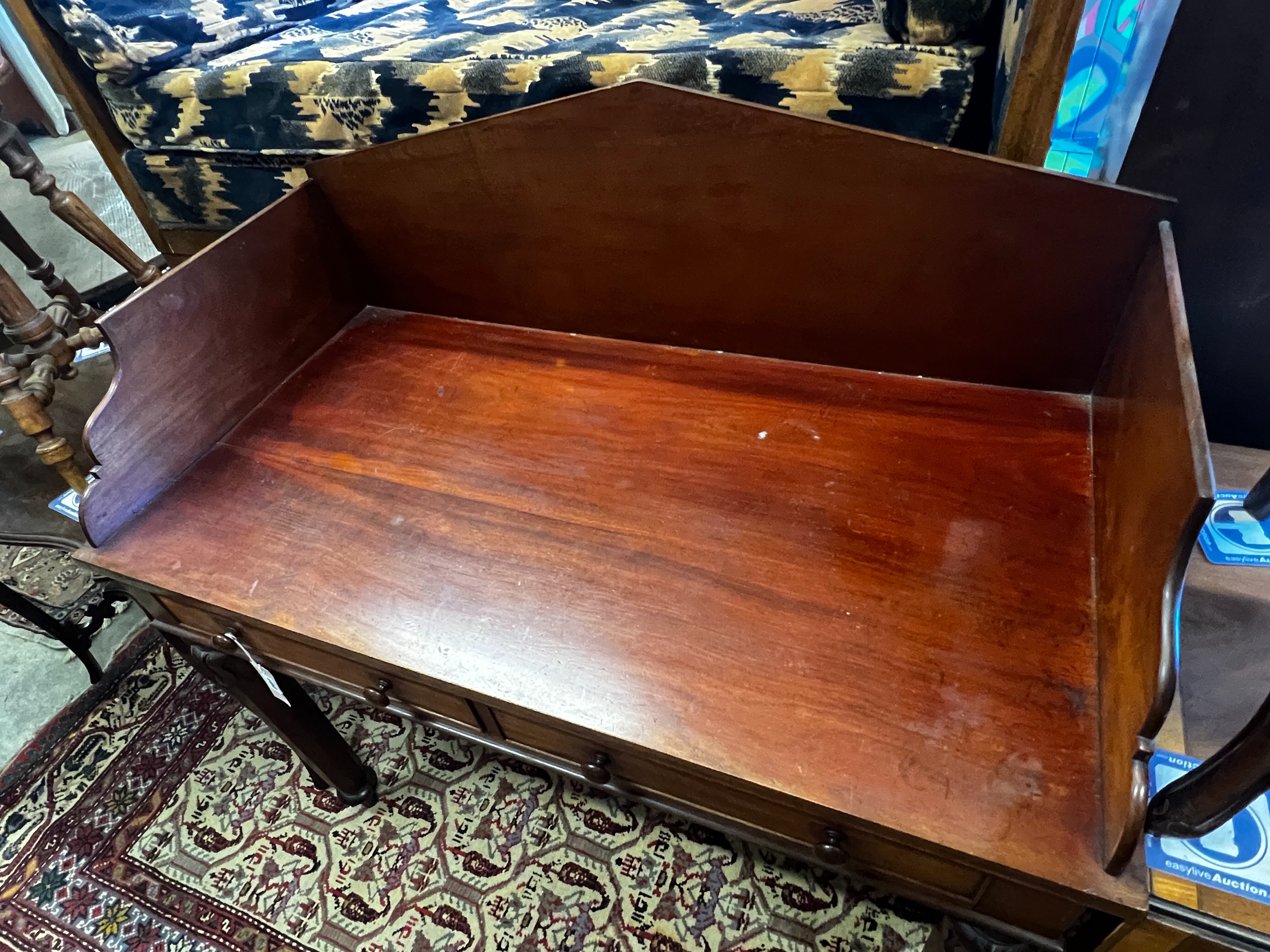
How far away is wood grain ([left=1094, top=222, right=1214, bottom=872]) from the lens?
46cm

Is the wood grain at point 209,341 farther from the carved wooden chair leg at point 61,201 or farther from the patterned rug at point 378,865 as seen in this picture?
the patterned rug at point 378,865

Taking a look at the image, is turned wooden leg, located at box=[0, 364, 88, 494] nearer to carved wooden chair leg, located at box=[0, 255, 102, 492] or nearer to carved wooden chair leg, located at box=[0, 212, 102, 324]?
carved wooden chair leg, located at box=[0, 255, 102, 492]

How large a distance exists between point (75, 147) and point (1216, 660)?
4585 millimetres

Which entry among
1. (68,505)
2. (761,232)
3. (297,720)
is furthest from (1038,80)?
(68,505)

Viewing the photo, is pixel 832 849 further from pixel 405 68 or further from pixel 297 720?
pixel 405 68

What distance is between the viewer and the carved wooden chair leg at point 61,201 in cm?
122

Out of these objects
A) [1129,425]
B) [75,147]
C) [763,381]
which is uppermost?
[1129,425]

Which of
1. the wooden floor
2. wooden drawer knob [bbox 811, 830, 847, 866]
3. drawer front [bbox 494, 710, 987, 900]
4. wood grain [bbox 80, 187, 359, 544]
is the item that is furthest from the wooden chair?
wooden drawer knob [bbox 811, 830, 847, 866]

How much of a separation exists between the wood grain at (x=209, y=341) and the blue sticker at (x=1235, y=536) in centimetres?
120

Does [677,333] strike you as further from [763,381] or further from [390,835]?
[390,835]

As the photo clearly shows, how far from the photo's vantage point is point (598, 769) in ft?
2.27

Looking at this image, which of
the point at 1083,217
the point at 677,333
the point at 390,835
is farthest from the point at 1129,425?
the point at 390,835

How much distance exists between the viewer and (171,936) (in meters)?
1.15

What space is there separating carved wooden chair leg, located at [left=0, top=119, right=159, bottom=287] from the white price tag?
0.88 metres
